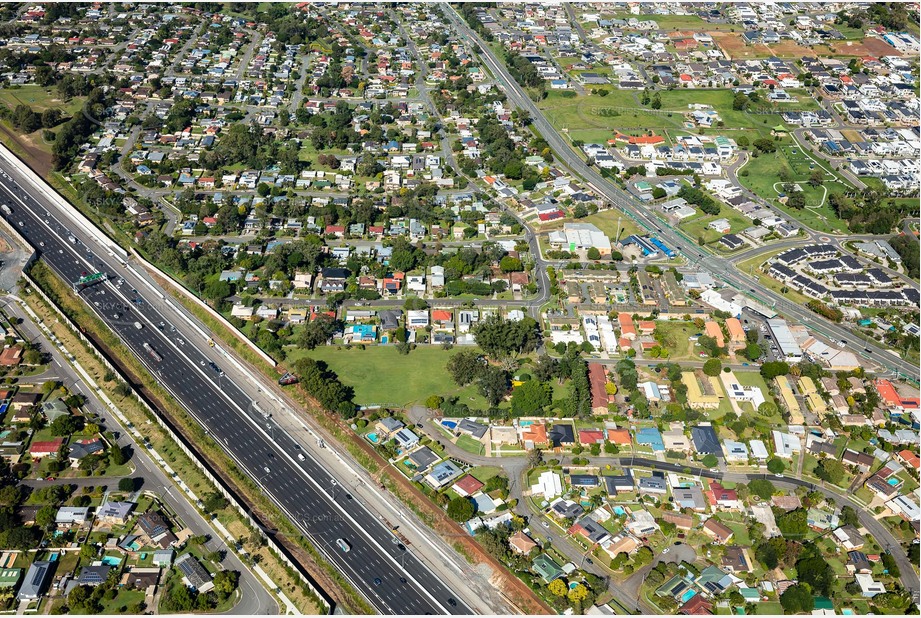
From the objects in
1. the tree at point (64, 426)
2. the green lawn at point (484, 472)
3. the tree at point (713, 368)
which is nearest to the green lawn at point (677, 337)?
the tree at point (713, 368)

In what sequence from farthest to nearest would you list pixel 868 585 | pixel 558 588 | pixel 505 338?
1. pixel 505 338
2. pixel 868 585
3. pixel 558 588

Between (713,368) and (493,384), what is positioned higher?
(493,384)

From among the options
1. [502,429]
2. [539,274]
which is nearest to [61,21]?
[539,274]

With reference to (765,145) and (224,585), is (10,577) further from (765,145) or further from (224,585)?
(765,145)

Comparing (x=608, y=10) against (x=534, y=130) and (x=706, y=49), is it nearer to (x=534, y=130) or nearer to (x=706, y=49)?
(x=706, y=49)

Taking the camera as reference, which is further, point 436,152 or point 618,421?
point 436,152

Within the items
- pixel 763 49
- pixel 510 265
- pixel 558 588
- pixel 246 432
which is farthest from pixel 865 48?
pixel 246 432
